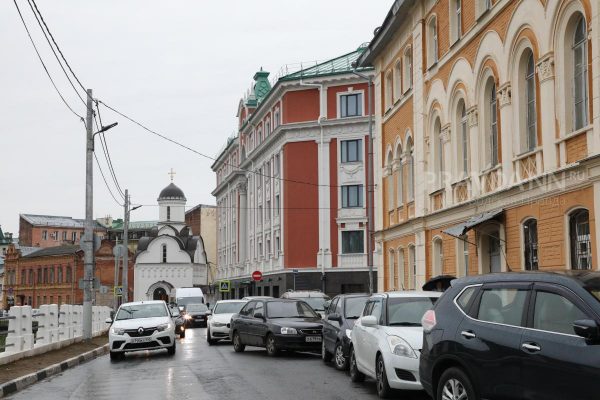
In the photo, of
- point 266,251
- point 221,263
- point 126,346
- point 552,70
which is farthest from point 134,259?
point 552,70

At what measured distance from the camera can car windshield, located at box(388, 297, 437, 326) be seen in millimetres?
11922

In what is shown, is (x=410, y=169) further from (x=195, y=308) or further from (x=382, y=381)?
(x=195, y=308)

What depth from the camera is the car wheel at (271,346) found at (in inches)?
738

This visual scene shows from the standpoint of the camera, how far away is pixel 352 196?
50938 mm

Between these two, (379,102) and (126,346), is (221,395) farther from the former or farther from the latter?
(379,102)

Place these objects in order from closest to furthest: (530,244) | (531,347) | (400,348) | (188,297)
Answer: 1. (531,347)
2. (400,348)
3. (530,244)
4. (188,297)

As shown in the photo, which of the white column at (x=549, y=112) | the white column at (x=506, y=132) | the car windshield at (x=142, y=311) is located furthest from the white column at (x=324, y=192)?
the white column at (x=549, y=112)

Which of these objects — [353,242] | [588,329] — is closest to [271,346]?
[588,329]

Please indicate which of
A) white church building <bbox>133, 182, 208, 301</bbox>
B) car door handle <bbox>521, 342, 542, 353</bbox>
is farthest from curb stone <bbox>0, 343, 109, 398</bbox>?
white church building <bbox>133, 182, 208, 301</bbox>

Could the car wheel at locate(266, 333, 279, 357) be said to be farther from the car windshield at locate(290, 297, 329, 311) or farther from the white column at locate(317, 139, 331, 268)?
the white column at locate(317, 139, 331, 268)

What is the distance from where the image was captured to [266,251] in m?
56.9

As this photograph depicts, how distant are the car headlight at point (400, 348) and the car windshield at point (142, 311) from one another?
1153cm

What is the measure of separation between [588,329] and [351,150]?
149 ft

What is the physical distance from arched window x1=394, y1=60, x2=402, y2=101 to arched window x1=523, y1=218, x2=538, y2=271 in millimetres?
11873
